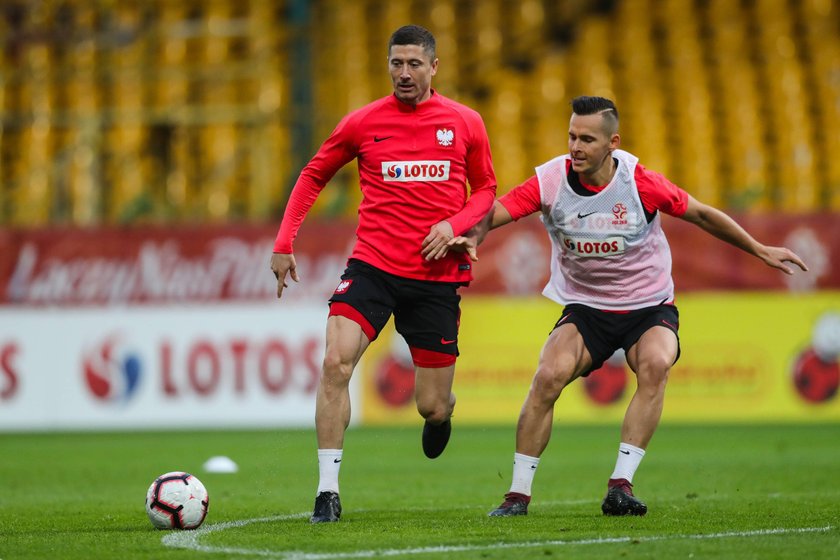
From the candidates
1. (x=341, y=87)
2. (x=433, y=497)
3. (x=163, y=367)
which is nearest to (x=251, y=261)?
(x=163, y=367)

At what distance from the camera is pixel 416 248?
7.29 metres

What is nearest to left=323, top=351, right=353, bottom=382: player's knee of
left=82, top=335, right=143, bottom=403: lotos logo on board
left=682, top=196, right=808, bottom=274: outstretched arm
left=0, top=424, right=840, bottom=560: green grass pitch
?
left=0, top=424, right=840, bottom=560: green grass pitch

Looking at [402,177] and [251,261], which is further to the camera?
[251,261]

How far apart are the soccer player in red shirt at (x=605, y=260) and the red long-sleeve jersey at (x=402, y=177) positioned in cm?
25

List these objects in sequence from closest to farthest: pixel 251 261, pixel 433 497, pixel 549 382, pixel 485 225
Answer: pixel 549 382, pixel 485 225, pixel 433 497, pixel 251 261

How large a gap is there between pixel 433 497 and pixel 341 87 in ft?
45.8

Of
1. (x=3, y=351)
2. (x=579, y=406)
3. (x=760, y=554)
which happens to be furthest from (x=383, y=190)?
(x=3, y=351)

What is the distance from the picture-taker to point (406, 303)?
7.45 meters

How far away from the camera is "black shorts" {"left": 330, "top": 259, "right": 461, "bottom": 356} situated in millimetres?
7172

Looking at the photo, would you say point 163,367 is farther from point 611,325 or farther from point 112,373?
point 611,325

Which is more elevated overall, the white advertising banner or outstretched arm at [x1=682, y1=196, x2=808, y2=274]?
outstretched arm at [x1=682, y1=196, x2=808, y2=274]

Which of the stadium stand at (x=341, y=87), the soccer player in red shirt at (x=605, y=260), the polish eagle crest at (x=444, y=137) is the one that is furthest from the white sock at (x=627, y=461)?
the stadium stand at (x=341, y=87)

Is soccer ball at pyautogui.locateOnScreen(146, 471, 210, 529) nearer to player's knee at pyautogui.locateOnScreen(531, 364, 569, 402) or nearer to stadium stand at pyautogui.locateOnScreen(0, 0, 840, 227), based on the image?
player's knee at pyautogui.locateOnScreen(531, 364, 569, 402)

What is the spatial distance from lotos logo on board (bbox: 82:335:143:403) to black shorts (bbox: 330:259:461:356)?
931 centimetres
